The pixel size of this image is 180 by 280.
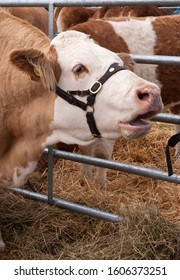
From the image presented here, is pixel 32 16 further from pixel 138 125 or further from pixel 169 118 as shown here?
pixel 138 125

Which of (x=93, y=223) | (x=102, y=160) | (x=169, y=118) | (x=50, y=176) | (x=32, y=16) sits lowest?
(x=93, y=223)

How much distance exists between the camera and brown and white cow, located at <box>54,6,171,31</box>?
5816 millimetres

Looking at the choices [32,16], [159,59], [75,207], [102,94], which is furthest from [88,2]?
[32,16]

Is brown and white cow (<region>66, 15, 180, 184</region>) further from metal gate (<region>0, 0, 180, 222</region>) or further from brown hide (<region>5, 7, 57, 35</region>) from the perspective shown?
brown hide (<region>5, 7, 57, 35</region>)

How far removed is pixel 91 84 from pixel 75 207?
122 cm

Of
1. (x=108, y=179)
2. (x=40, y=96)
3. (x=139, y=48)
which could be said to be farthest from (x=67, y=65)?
(x=108, y=179)

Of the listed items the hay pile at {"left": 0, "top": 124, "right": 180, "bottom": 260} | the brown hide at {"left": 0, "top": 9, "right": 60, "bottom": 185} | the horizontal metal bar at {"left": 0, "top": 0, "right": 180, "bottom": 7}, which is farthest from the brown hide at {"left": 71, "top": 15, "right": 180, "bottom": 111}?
the brown hide at {"left": 0, "top": 9, "right": 60, "bottom": 185}

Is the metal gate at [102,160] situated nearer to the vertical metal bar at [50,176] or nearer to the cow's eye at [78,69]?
the vertical metal bar at [50,176]

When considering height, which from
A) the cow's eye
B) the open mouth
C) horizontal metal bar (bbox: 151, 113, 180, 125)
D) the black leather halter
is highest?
the cow's eye

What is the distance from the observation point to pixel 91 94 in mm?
2500

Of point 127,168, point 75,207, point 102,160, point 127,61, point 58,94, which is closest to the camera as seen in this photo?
point 58,94

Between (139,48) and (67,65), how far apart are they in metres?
1.91

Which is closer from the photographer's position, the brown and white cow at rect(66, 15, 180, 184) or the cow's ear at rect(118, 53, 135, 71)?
the cow's ear at rect(118, 53, 135, 71)
